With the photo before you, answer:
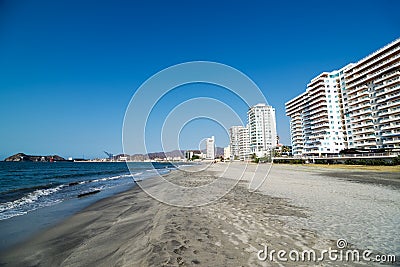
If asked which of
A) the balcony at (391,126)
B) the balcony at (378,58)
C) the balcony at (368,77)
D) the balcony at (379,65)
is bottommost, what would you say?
the balcony at (391,126)

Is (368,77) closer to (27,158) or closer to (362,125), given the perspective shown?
(362,125)

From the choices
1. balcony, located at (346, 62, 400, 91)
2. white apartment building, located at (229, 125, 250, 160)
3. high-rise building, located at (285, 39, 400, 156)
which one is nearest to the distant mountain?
white apartment building, located at (229, 125, 250, 160)

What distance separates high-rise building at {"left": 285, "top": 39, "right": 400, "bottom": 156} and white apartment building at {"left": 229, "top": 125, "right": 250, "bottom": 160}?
40.8 meters

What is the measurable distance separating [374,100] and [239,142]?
86.2m

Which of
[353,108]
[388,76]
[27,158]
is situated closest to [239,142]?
[353,108]

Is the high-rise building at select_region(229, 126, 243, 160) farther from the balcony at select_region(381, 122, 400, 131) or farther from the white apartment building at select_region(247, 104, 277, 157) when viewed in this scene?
the balcony at select_region(381, 122, 400, 131)

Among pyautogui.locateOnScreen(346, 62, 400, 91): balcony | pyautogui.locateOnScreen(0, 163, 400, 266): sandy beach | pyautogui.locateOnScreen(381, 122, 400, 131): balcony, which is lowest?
pyautogui.locateOnScreen(0, 163, 400, 266): sandy beach

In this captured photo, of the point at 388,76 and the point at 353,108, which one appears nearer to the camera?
the point at 388,76

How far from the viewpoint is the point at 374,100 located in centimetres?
5538

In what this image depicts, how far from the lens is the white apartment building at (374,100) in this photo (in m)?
48.9

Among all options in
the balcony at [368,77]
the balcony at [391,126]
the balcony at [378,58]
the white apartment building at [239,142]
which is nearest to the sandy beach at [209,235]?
the balcony at [391,126]

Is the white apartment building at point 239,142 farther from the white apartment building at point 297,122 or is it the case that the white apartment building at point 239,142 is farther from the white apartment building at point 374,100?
the white apartment building at point 374,100

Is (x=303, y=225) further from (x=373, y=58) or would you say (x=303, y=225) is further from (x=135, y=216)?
(x=373, y=58)

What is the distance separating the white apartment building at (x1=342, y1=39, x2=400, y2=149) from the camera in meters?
48.9
